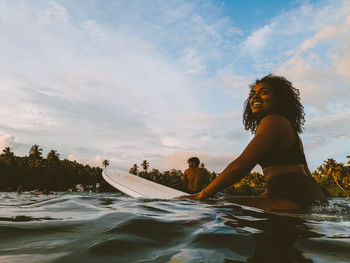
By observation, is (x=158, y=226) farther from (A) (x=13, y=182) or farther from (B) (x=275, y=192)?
(A) (x=13, y=182)

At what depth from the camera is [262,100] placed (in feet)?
10.1

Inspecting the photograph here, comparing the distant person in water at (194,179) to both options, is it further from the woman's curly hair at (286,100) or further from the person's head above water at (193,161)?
the woman's curly hair at (286,100)

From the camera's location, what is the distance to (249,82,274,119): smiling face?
10.0 ft

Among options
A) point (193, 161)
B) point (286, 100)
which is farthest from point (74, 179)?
point (286, 100)

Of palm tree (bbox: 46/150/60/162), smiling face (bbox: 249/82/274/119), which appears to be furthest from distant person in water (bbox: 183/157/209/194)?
palm tree (bbox: 46/150/60/162)

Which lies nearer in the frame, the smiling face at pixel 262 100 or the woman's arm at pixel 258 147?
the woman's arm at pixel 258 147

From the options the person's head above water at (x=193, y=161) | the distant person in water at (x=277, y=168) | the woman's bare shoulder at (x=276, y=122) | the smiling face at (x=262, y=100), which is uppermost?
the smiling face at (x=262, y=100)

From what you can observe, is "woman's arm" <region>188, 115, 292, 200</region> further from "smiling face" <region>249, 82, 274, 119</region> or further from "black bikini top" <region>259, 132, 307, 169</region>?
"smiling face" <region>249, 82, 274, 119</region>

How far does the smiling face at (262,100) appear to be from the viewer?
305 centimetres

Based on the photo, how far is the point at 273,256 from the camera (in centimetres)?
103

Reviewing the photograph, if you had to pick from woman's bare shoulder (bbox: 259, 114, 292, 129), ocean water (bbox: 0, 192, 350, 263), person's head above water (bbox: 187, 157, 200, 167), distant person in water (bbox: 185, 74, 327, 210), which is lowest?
ocean water (bbox: 0, 192, 350, 263)

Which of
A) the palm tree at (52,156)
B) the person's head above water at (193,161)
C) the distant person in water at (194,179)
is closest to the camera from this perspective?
the distant person in water at (194,179)

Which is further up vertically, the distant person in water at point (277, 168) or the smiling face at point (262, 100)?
the smiling face at point (262, 100)

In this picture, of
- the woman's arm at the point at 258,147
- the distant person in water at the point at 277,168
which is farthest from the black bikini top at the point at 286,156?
the woman's arm at the point at 258,147
